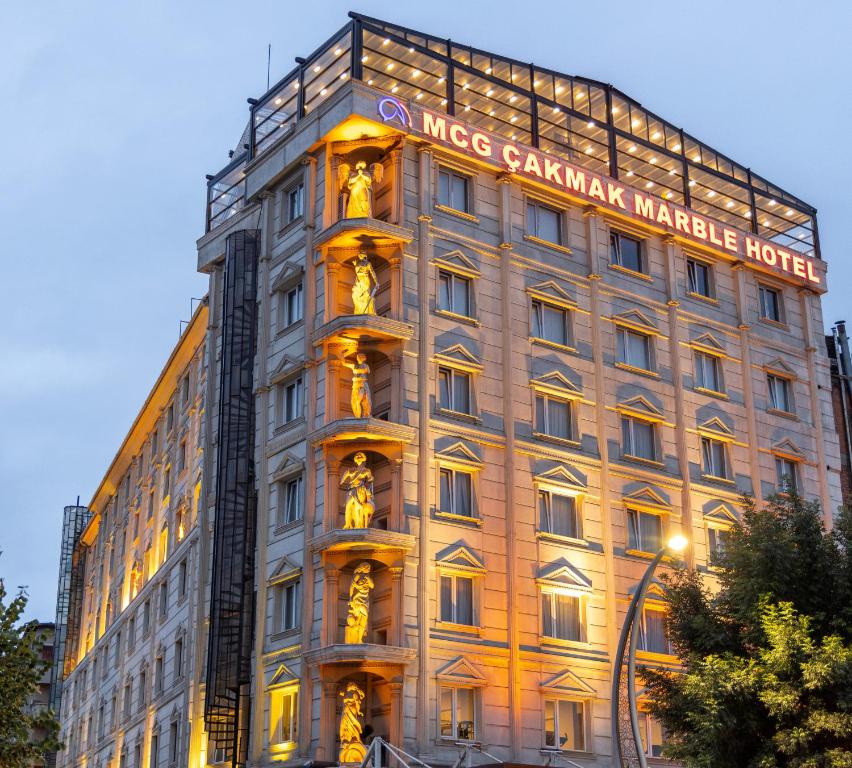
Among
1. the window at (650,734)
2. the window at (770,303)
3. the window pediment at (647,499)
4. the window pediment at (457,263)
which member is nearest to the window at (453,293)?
the window pediment at (457,263)

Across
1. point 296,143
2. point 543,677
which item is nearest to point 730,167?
point 296,143

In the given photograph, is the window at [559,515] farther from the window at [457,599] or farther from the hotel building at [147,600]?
the hotel building at [147,600]

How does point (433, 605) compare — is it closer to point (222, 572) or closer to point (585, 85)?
point (222, 572)

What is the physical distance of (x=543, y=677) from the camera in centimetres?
4678

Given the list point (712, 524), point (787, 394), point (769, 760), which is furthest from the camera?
point (787, 394)

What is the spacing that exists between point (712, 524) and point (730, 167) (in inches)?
712

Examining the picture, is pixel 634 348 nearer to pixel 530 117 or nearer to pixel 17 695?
pixel 530 117

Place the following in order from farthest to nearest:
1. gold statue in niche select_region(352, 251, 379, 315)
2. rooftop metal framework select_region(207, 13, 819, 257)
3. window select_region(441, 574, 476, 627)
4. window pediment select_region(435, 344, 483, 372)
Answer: rooftop metal framework select_region(207, 13, 819, 257) < window pediment select_region(435, 344, 483, 372) < gold statue in niche select_region(352, 251, 379, 315) < window select_region(441, 574, 476, 627)

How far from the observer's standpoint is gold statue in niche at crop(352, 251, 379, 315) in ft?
157

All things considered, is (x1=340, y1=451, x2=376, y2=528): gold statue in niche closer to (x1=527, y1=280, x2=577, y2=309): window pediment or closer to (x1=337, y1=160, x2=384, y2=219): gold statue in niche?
(x1=337, y1=160, x2=384, y2=219): gold statue in niche

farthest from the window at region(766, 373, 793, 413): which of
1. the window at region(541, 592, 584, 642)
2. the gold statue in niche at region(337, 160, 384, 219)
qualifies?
the gold statue in niche at region(337, 160, 384, 219)

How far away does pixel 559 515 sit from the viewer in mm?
49969

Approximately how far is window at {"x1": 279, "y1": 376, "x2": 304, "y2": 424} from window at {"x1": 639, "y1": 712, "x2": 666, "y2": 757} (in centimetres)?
1702

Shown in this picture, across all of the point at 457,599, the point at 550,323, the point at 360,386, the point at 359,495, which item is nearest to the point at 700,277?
the point at 550,323
